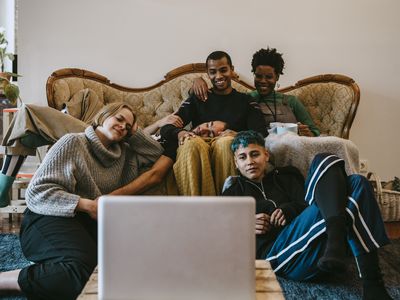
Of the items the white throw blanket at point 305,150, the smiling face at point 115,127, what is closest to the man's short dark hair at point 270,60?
the white throw blanket at point 305,150

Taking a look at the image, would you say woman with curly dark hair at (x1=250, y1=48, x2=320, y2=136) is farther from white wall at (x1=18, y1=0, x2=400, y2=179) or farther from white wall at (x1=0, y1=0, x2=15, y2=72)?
white wall at (x1=0, y1=0, x2=15, y2=72)

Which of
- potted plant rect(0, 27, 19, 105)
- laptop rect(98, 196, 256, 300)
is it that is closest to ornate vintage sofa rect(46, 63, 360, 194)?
potted plant rect(0, 27, 19, 105)

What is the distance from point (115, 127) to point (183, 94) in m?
1.34

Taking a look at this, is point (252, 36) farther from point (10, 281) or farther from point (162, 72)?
point (10, 281)

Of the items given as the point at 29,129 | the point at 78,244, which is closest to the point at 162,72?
the point at 29,129

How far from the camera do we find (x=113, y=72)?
10.3 ft

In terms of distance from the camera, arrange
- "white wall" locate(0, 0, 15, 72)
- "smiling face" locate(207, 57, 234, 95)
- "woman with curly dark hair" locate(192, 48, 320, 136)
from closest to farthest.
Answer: "smiling face" locate(207, 57, 234, 95) → "woman with curly dark hair" locate(192, 48, 320, 136) → "white wall" locate(0, 0, 15, 72)

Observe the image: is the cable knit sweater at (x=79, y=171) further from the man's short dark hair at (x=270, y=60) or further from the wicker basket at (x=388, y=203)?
the wicker basket at (x=388, y=203)

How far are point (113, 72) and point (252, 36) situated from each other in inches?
40.4

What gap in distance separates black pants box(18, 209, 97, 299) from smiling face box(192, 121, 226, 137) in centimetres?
81

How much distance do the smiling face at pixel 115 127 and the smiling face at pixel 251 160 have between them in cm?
45

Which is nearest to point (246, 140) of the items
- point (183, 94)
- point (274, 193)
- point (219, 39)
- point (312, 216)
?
point (274, 193)

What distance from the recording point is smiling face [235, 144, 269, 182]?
172cm

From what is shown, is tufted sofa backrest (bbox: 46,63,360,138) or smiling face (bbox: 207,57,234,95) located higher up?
smiling face (bbox: 207,57,234,95)
